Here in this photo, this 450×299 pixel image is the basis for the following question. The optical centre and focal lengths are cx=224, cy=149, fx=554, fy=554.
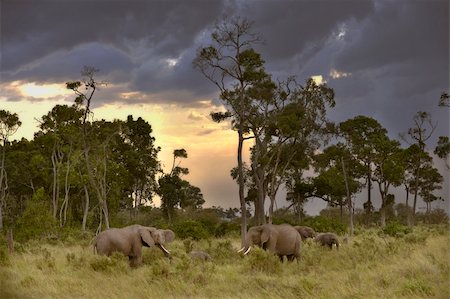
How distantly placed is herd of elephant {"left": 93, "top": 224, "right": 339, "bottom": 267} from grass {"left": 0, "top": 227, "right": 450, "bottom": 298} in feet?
2.06

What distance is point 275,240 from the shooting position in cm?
1973

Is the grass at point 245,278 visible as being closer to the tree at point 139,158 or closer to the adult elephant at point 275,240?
the adult elephant at point 275,240

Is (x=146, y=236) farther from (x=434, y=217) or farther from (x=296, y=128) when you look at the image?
(x=434, y=217)

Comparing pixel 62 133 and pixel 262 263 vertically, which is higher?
pixel 62 133

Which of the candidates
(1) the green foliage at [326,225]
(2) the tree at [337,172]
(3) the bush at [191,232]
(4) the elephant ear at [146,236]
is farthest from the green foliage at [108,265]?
(2) the tree at [337,172]

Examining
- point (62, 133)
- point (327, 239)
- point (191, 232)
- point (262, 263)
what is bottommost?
point (262, 263)

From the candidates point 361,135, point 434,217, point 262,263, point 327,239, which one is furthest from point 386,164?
point 262,263

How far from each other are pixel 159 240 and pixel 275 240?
4.11m

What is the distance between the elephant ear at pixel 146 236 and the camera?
1903cm

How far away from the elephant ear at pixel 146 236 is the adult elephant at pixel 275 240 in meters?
3.20

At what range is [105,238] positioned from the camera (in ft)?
61.9

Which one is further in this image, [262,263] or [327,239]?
[327,239]

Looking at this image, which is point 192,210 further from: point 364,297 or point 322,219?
point 364,297

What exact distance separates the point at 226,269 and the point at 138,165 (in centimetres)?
3621
